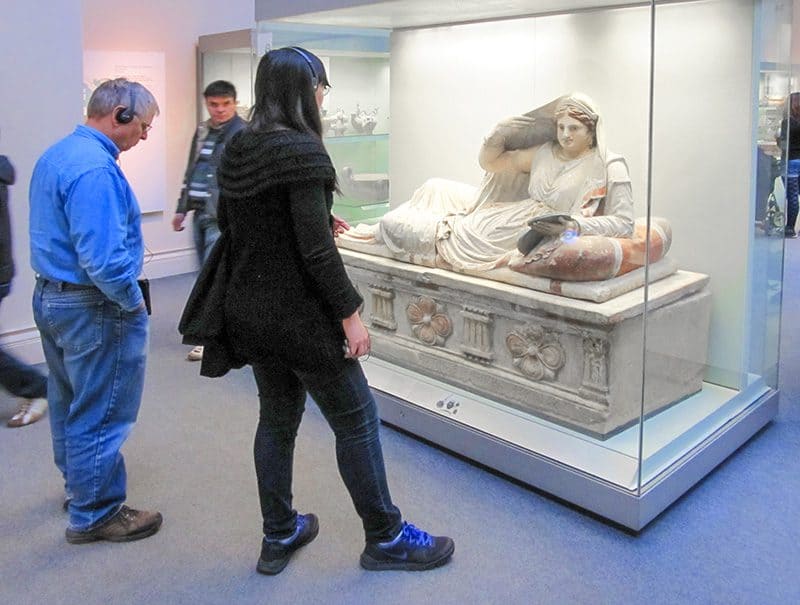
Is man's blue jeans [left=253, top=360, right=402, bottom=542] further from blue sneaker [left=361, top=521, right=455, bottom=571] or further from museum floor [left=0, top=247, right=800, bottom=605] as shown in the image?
museum floor [left=0, top=247, right=800, bottom=605]

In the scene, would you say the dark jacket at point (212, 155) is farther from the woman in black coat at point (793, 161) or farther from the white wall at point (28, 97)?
the woman in black coat at point (793, 161)

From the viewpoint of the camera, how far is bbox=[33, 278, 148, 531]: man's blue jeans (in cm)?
304

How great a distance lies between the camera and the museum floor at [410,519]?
117 inches

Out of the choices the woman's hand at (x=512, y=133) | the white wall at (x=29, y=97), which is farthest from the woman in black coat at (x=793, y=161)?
the white wall at (x=29, y=97)

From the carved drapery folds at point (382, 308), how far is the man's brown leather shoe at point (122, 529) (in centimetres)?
184

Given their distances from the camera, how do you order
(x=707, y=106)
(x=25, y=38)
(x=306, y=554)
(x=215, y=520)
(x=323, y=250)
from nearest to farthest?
(x=323, y=250) → (x=306, y=554) → (x=215, y=520) → (x=707, y=106) → (x=25, y=38)

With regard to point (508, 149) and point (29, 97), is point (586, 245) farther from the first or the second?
point (29, 97)

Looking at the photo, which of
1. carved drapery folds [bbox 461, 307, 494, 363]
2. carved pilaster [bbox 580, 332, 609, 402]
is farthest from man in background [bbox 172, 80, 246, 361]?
carved pilaster [bbox 580, 332, 609, 402]

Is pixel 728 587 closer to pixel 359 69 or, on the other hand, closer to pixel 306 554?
pixel 306 554

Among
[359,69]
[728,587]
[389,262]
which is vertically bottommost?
[728,587]

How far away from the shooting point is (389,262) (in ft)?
15.6

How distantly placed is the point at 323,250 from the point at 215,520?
146cm

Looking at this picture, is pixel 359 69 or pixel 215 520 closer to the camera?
pixel 215 520

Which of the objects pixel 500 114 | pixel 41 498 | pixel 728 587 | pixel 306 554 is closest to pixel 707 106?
pixel 500 114
